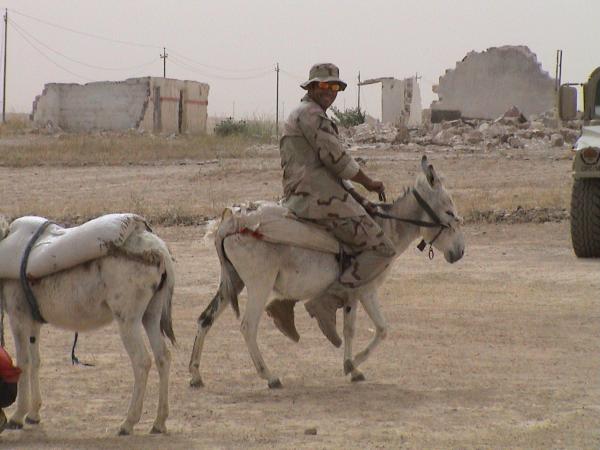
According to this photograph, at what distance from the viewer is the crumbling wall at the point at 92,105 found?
40.6 m

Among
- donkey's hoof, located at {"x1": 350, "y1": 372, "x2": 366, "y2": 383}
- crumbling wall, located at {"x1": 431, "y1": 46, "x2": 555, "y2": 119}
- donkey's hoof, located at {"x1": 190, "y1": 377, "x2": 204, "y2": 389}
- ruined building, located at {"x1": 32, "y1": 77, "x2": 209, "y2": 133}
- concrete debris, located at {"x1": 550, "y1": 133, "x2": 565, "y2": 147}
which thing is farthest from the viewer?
crumbling wall, located at {"x1": 431, "y1": 46, "x2": 555, "y2": 119}

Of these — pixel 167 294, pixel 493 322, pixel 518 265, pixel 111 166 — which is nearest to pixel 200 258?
pixel 518 265

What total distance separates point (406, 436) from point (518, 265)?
774 cm

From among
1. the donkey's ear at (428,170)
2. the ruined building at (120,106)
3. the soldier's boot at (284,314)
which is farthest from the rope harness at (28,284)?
the ruined building at (120,106)

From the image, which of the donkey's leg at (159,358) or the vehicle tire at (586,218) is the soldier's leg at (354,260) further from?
the vehicle tire at (586,218)

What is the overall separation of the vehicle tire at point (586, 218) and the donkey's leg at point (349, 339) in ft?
20.6

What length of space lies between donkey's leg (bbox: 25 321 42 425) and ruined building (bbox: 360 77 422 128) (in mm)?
40164

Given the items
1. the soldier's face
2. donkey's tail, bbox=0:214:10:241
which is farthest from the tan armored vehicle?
donkey's tail, bbox=0:214:10:241

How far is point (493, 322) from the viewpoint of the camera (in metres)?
11.0

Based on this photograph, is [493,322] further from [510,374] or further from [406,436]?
[406,436]

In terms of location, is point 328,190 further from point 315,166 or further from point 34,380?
point 34,380

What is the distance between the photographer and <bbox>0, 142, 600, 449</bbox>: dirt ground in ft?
23.4

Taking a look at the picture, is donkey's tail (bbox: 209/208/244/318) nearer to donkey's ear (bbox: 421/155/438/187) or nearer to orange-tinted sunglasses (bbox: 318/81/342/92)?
orange-tinted sunglasses (bbox: 318/81/342/92)

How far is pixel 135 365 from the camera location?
23.7ft
